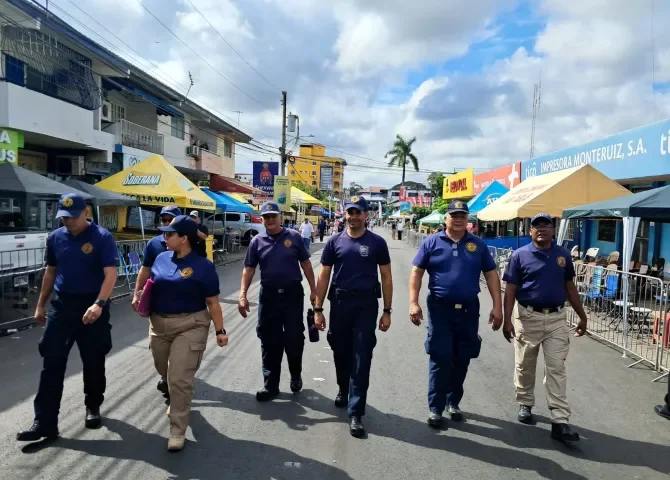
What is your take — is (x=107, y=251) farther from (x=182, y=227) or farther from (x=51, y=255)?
(x=182, y=227)

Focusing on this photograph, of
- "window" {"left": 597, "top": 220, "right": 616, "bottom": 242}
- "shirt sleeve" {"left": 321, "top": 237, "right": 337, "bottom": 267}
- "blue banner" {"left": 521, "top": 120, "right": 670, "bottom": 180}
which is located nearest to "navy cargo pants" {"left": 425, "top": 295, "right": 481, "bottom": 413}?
"shirt sleeve" {"left": 321, "top": 237, "right": 337, "bottom": 267}

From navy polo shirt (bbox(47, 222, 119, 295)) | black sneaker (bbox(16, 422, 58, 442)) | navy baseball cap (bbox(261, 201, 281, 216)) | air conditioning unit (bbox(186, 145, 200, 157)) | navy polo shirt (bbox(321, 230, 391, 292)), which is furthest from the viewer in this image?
air conditioning unit (bbox(186, 145, 200, 157))

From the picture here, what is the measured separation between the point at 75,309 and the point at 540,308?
3932 mm

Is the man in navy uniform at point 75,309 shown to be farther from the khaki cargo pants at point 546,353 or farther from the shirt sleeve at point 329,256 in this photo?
the khaki cargo pants at point 546,353

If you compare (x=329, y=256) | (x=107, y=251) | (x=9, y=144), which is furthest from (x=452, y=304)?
(x=9, y=144)

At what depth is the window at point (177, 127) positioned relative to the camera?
2520 cm

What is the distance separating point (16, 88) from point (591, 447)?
14.7 m

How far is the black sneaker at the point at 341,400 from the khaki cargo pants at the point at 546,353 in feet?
5.19

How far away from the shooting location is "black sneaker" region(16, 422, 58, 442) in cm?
391

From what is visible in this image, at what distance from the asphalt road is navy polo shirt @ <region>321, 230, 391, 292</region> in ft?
3.97

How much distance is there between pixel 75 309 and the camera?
→ 4156 millimetres

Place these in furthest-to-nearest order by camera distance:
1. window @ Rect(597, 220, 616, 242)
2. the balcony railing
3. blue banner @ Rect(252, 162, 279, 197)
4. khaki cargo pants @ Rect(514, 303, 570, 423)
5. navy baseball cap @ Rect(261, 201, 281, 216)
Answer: blue banner @ Rect(252, 162, 279, 197)
the balcony railing
window @ Rect(597, 220, 616, 242)
navy baseball cap @ Rect(261, 201, 281, 216)
khaki cargo pants @ Rect(514, 303, 570, 423)

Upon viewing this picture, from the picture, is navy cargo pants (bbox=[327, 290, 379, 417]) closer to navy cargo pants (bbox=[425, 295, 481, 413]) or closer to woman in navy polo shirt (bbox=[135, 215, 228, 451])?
navy cargo pants (bbox=[425, 295, 481, 413])

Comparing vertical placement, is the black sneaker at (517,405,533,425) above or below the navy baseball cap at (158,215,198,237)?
below
